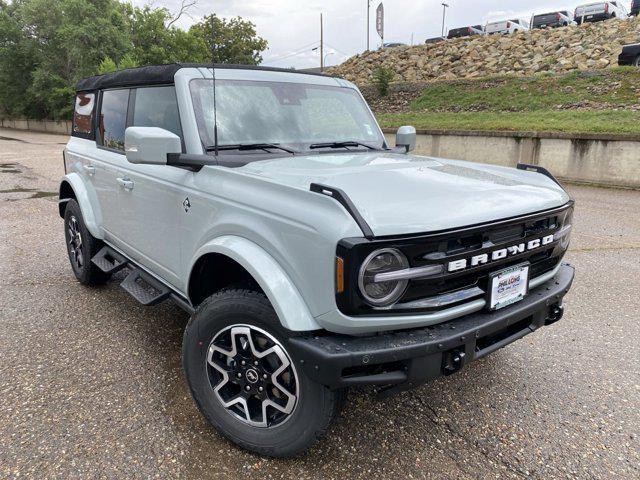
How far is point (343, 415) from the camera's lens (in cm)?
269

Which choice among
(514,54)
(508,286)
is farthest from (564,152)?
(514,54)

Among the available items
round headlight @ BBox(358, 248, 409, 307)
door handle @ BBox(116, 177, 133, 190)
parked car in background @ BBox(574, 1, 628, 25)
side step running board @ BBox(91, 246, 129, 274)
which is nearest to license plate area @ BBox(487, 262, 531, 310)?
round headlight @ BBox(358, 248, 409, 307)

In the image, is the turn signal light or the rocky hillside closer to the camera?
the turn signal light

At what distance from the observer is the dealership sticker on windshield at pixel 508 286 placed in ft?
7.08

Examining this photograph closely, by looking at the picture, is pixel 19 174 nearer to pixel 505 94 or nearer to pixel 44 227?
pixel 44 227

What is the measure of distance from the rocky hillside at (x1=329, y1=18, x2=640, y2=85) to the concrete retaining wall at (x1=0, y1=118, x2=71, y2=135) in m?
20.8

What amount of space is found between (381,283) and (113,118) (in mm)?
2973

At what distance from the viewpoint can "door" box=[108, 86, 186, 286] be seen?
2850 millimetres

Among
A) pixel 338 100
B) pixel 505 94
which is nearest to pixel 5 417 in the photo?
pixel 338 100

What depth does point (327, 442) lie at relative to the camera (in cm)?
244

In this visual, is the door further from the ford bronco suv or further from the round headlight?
the round headlight

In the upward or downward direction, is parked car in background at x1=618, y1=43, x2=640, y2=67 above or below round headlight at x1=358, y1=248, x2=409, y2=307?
above

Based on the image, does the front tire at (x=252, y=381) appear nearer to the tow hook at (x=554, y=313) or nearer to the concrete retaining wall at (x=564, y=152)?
the tow hook at (x=554, y=313)

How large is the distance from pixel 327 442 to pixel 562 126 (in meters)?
11.9
